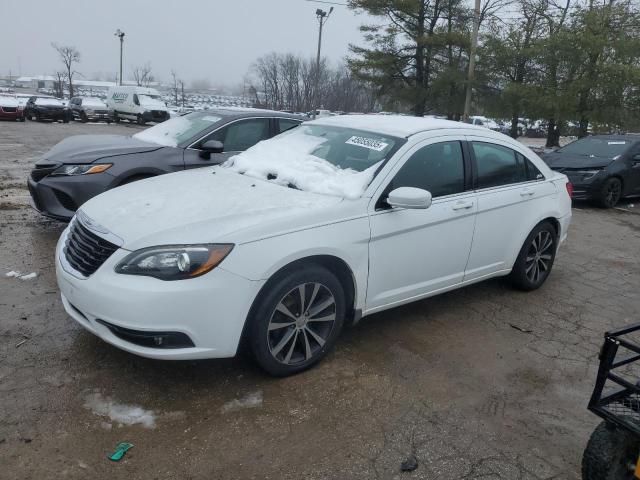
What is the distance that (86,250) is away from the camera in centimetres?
323

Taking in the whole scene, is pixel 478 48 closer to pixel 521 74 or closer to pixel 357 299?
pixel 521 74

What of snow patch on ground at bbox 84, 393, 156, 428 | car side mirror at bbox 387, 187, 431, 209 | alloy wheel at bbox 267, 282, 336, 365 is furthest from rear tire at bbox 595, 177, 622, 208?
snow patch on ground at bbox 84, 393, 156, 428

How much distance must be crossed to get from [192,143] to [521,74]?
2077 cm

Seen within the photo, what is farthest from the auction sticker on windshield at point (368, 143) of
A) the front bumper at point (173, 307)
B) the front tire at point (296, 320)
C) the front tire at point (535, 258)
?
the front tire at point (535, 258)

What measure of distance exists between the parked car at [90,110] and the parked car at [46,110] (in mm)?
2304

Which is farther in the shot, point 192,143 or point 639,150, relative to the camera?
point 639,150

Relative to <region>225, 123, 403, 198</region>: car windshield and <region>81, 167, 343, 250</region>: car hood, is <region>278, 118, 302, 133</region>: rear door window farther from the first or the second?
<region>81, 167, 343, 250</region>: car hood

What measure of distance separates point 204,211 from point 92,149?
10.9 feet

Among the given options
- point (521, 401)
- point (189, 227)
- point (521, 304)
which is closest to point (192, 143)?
point (189, 227)

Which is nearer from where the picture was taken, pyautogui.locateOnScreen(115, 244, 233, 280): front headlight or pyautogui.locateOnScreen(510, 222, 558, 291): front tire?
pyautogui.locateOnScreen(115, 244, 233, 280): front headlight

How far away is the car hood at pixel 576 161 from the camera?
34.3ft

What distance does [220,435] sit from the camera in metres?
2.80

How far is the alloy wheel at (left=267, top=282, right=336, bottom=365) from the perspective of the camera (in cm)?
322

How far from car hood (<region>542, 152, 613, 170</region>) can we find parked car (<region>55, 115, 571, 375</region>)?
6497 mm
